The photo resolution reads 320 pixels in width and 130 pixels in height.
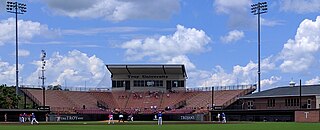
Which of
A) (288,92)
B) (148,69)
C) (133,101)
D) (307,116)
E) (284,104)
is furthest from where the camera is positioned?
(148,69)

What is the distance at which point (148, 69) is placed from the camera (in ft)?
410

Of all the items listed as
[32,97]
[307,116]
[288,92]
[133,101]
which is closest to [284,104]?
[288,92]

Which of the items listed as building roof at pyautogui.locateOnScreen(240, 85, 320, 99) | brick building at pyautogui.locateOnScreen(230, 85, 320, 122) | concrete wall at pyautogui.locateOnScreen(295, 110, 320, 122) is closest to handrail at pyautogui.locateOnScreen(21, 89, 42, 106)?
brick building at pyautogui.locateOnScreen(230, 85, 320, 122)

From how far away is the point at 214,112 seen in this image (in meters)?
98.9

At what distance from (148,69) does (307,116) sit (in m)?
52.7

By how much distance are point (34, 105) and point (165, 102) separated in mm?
27741

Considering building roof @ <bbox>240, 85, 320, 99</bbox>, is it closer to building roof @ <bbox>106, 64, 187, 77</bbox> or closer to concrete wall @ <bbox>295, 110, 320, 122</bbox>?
concrete wall @ <bbox>295, 110, 320, 122</bbox>

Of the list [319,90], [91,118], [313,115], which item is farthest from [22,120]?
[319,90]

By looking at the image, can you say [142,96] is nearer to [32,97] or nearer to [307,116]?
[32,97]

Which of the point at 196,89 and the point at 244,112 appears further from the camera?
the point at 196,89

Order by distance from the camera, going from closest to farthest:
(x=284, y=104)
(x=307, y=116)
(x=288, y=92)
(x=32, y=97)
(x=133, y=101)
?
(x=307, y=116), (x=284, y=104), (x=288, y=92), (x=32, y=97), (x=133, y=101)

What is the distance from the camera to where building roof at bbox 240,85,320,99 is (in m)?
93.5

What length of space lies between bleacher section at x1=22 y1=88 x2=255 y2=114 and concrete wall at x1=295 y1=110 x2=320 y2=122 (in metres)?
26.0

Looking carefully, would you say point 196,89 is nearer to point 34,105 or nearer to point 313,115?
point 34,105
